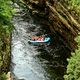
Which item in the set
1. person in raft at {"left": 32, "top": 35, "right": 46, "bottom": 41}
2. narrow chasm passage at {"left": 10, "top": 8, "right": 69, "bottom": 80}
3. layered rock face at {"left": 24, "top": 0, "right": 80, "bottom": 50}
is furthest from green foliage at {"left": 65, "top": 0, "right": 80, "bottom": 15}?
person in raft at {"left": 32, "top": 35, "right": 46, "bottom": 41}

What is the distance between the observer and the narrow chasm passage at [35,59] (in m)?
22.4

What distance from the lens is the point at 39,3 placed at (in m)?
35.6

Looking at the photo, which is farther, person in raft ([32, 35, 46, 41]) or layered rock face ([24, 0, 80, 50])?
person in raft ([32, 35, 46, 41])

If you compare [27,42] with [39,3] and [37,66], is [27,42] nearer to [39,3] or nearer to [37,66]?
[37,66]

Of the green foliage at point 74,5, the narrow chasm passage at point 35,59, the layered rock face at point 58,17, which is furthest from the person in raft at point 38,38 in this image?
the green foliage at point 74,5

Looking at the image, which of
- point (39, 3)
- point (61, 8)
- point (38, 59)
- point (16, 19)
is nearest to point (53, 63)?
point (38, 59)

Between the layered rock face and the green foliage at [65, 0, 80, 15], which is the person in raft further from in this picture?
the green foliage at [65, 0, 80, 15]

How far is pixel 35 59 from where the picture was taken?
80.4ft

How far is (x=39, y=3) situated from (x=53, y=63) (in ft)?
42.5

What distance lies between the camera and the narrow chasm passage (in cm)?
2236

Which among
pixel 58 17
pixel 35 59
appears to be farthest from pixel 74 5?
pixel 35 59

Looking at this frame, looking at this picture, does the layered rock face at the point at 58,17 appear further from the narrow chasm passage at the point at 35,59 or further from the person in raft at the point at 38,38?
the person in raft at the point at 38,38

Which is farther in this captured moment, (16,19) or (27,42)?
(16,19)

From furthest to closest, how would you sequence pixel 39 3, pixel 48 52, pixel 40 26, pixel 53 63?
pixel 39 3 < pixel 40 26 < pixel 48 52 < pixel 53 63
